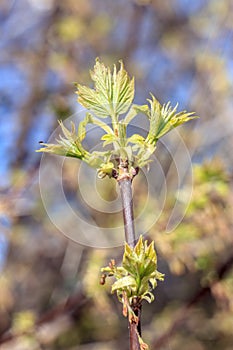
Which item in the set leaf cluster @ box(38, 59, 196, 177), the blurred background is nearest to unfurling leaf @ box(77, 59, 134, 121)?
leaf cluster @ box(38, 59, 196, 177)

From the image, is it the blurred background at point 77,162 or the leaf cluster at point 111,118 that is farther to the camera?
the blurred background at point 77,162

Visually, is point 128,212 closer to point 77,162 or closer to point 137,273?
point 137,273

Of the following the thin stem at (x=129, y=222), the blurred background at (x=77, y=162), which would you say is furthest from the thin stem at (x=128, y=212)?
the blurred background at (x=77, y=162)

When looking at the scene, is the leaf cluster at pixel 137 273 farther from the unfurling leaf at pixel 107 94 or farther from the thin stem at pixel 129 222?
the unfurling leaf at pixel 107 94

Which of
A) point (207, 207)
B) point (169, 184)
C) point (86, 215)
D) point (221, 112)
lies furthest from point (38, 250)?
point (207, 207)

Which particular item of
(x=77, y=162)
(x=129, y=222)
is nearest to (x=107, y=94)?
(x=129, y=222)

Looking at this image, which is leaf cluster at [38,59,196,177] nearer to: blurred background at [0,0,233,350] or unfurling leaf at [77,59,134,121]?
unfurling leaf at [77,59,134,121]
